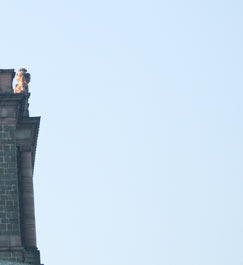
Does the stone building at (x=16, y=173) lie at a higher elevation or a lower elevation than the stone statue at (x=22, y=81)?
lower

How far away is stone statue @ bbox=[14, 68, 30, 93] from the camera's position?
4784cm

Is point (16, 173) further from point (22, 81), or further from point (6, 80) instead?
point (22, 81)

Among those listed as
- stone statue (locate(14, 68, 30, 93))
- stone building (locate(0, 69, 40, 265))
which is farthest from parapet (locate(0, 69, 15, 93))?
stone statue (locate(14, 68, 30, 93))

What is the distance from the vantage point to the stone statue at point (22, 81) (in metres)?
47.8

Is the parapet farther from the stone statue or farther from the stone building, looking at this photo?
the stone statue

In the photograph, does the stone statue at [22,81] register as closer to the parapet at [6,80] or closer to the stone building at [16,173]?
the stone building at [16,173]

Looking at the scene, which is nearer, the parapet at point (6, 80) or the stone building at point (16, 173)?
the stone building at point (16, 173)

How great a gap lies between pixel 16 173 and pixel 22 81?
5329 mm

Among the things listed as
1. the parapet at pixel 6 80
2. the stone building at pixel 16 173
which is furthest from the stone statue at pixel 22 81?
the parapet at pixel 6 80

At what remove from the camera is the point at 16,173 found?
45188 millimetres

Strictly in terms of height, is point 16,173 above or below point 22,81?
below

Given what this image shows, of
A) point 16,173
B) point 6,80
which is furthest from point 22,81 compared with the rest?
point 16,173

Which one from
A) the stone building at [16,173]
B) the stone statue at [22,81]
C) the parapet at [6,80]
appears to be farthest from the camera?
the stone statue at [22,81]

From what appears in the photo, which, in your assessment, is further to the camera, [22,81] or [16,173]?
[22,81]
